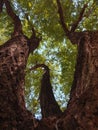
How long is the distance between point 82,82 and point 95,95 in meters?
0.83

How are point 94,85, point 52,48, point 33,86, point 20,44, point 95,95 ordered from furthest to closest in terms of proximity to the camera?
1. point 52,48
2. point 33,86
3. point 20,44
4. point 94,85
5. point 95,95

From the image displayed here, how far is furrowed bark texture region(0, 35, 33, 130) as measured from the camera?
11.1 feet

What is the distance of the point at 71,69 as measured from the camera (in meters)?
9.72

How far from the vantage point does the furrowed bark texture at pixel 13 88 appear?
3.39m

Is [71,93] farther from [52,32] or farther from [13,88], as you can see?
[52,32]

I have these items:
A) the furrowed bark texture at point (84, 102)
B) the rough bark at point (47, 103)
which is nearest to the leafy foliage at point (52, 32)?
the rough bark at point (47, 103)

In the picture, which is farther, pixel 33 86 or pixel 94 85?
pixel 33 86

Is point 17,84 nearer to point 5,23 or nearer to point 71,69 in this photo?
point 71,69

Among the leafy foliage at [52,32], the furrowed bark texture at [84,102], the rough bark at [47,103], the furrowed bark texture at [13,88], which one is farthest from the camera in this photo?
the leafy foliage at [52,32]

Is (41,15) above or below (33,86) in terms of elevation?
above

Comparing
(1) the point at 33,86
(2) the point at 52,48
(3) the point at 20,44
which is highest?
(3) the point at 20,44

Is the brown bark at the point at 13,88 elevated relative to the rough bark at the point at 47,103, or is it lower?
elevated

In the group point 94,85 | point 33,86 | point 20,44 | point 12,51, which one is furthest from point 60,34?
point 94,85

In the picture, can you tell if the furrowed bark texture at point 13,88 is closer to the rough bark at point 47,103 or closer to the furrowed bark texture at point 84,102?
the furrowed bark texture at point 84,102
